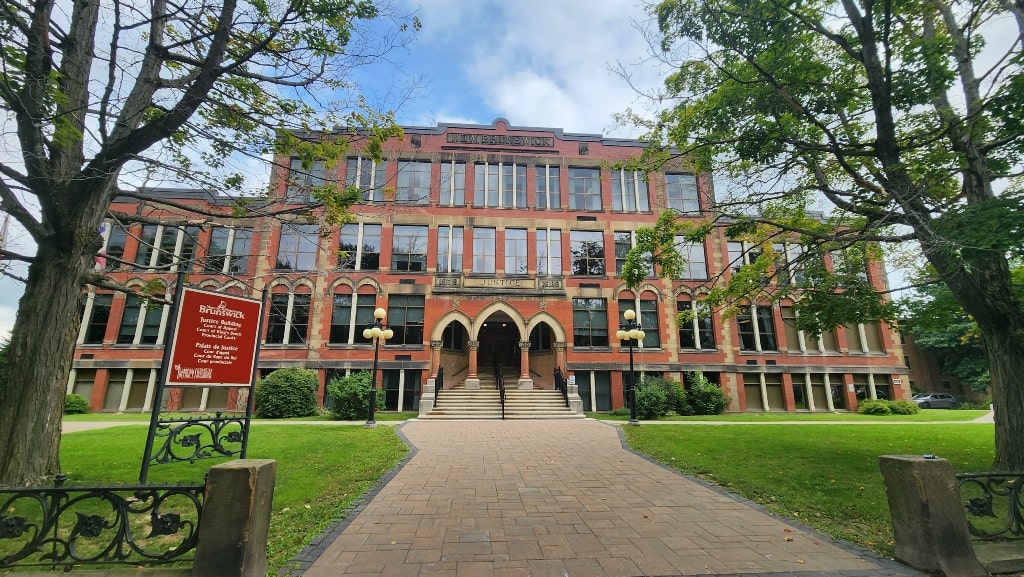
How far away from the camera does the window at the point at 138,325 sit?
69.7ft

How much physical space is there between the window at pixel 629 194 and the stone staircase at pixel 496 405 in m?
10.8

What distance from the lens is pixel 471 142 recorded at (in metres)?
23.6

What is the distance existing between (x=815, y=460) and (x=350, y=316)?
19141 millimetres

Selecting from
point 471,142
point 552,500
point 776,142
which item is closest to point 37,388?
point 552,500

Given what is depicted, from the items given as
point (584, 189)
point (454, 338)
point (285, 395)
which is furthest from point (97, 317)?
point (584, 189)

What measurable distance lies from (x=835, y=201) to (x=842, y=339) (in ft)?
62.9

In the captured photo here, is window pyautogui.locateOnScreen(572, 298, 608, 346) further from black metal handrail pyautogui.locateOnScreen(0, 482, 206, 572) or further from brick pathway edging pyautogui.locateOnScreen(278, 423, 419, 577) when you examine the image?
black metal handrail pyautogui.locateOnScreen(0, 482, 206, 572)

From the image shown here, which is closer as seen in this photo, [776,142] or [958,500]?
[958,500]

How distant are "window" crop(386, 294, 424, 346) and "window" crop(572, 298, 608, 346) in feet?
25.2

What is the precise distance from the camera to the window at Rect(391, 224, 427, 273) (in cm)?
2195

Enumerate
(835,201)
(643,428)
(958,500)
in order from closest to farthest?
(958,500), (835,201), (643,428)

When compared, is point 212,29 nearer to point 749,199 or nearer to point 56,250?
point 56,250

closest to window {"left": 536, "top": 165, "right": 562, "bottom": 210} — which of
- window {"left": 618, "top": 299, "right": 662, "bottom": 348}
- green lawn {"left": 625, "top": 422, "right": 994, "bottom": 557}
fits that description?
window {"left": 618, "top": 299, "right": 662, "bottom": 348}

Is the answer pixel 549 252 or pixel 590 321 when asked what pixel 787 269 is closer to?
pixel 590 321
